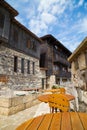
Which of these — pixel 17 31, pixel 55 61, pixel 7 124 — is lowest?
pixel 7 124

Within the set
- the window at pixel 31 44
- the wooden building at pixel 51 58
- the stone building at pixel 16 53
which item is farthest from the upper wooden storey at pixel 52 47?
the window at pixel 31 44

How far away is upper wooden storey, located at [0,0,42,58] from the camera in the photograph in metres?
12.2

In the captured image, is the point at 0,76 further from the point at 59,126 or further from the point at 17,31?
the point at 59,126

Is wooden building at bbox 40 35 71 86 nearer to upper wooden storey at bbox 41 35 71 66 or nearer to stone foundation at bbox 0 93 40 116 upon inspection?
upper wooden storey at bbox 41 35 71 66

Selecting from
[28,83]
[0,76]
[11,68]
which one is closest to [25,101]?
[0,76]

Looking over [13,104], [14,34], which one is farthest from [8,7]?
[13,104]

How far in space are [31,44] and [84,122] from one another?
16.6 m

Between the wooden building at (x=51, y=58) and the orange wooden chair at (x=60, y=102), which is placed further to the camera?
the wooden building at (x=51, y=58)

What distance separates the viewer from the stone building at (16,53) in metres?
12.4

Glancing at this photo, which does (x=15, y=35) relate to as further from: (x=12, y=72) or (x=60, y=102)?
(x=60, y=102)

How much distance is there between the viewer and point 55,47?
84.9 feet

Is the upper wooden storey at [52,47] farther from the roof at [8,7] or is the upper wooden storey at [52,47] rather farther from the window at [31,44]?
the roof at [8,7]

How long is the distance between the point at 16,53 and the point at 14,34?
2.07m

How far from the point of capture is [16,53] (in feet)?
47.8
